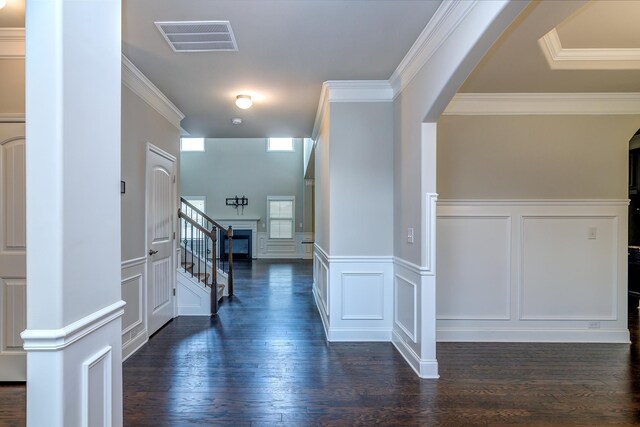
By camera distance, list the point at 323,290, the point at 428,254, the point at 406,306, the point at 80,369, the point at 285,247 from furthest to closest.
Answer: the point at 285,247 < the point at 323,290 < the point at 406,306 < the point at 428,254 < the point at 80,369

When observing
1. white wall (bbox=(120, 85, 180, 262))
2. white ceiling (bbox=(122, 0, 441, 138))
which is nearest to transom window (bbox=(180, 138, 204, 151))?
white ceiling (bbox=(122, 0, 441, 138))

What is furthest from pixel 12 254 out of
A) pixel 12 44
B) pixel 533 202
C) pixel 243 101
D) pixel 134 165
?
pixel 533 202

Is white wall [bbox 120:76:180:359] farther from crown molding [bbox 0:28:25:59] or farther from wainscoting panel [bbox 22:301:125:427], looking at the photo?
wainscoting panel [bbox 22:301:125:427]

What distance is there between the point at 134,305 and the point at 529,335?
4108mm

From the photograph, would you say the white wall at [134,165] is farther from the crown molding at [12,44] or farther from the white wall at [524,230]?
the white wall at [524,230]

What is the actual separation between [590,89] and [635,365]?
2.68m

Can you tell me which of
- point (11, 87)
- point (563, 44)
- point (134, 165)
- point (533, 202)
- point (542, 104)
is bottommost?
point (533, 202)

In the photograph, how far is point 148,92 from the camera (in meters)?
3.66

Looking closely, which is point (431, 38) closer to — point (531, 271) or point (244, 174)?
point (531, 271)

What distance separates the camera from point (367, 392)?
2596mm

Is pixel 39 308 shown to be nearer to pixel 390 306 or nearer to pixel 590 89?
pixel 390 306

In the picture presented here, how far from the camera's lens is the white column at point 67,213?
1186mm

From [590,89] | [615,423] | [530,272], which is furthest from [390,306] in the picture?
[590,89]

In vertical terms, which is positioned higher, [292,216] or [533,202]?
[533,202]
